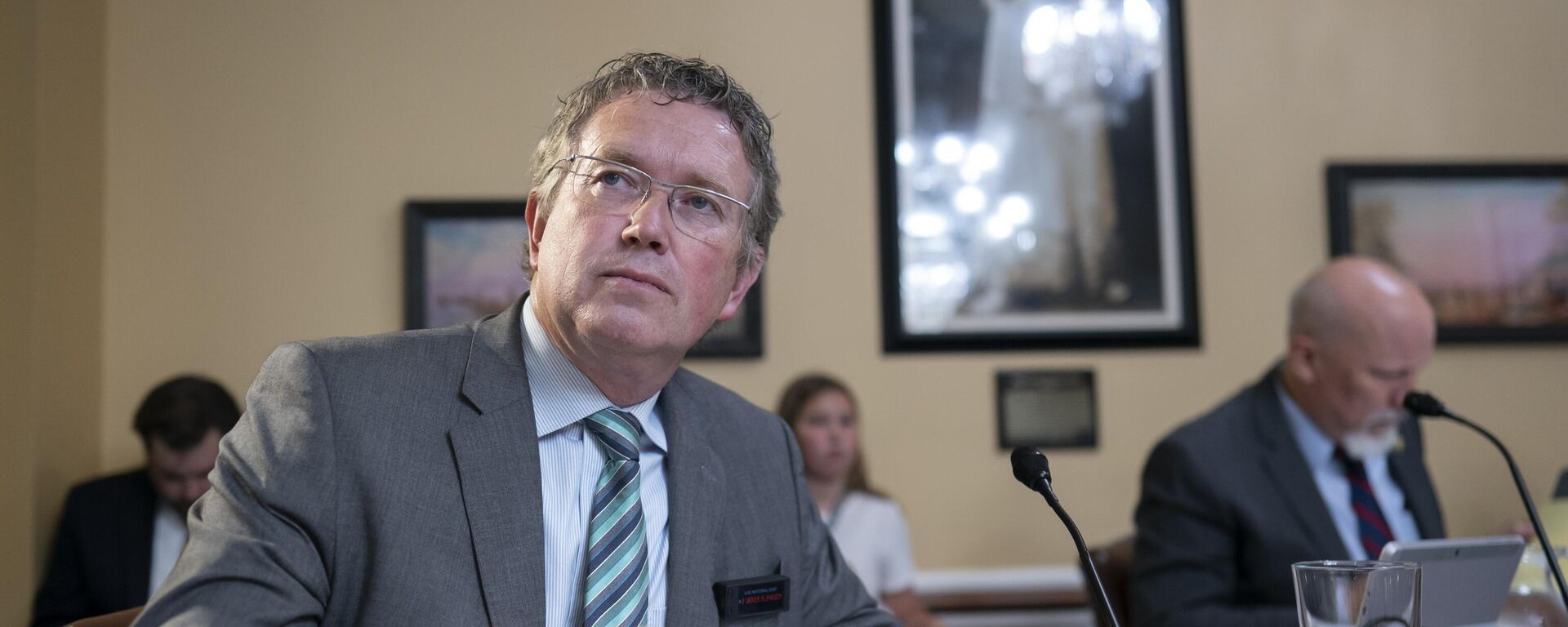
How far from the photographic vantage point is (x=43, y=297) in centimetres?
313

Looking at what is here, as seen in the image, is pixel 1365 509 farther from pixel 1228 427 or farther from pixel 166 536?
pixel 166 536

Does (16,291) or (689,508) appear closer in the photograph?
(689,508)

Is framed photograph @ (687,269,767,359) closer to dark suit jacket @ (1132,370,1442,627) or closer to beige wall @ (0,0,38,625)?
dark suit jacket @ (1132,370,1442,627)

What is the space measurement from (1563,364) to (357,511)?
387cm

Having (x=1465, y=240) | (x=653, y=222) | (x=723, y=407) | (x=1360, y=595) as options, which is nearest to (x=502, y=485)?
(x=653, y=222)

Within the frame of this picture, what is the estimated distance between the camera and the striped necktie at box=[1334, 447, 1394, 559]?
9.40 feet

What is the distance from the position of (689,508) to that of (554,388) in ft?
0.84

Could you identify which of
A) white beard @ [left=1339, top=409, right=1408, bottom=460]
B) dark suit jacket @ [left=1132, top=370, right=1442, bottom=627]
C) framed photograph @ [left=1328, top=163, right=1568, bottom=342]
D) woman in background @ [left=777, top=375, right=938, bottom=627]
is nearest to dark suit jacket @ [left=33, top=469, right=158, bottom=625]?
woman in background @ [left=777, top=375, right=938, bottom=627]

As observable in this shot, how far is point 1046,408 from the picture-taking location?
3.77 m

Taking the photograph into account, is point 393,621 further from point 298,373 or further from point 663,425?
point 663,425

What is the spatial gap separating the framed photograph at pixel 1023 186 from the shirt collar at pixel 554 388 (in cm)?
209

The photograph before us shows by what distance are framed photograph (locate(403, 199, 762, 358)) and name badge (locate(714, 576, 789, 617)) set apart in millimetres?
1811

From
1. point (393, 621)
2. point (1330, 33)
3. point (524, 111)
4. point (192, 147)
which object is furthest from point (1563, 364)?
point (192, 147)

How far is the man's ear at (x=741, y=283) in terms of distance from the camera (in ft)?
6.22
